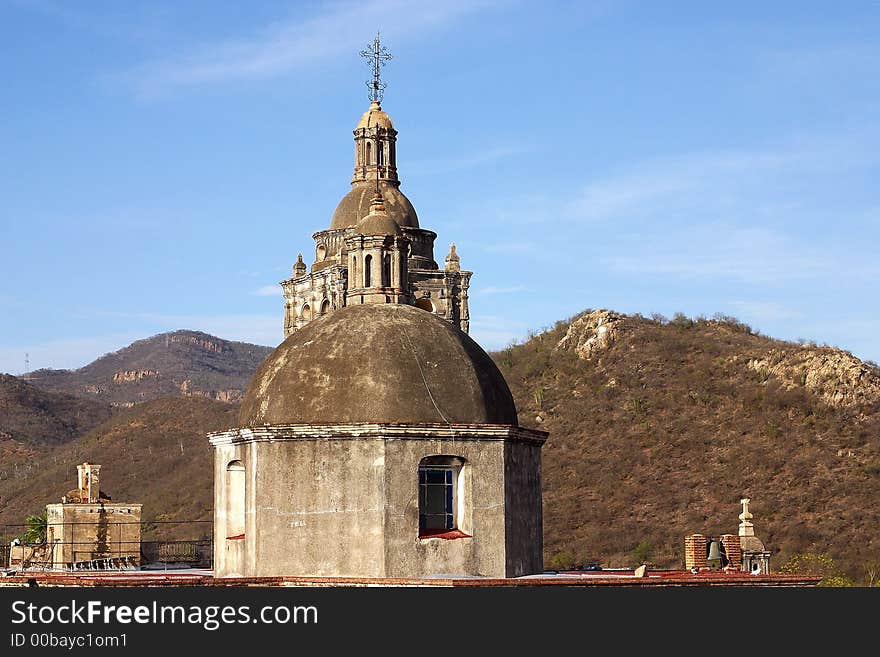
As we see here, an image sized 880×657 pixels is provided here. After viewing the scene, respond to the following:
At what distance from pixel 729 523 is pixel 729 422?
40.0ft

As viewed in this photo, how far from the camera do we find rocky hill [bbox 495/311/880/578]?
204ft

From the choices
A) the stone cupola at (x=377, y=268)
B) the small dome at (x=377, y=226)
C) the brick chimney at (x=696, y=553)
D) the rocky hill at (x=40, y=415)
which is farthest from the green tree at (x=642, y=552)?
the rocky hill at (x=40, y=415)

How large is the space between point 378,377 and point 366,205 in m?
35.8

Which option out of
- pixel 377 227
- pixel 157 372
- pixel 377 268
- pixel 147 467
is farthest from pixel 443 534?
pixel 157 372

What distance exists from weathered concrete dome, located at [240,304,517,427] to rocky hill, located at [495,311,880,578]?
32.2 metres

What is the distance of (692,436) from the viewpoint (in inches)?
2847

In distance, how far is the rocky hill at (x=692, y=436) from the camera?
62281 millimetres

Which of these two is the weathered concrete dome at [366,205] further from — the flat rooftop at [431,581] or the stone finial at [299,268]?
the flat rooftop at [431,581]

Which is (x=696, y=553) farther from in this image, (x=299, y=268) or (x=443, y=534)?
(x=299, y=268)

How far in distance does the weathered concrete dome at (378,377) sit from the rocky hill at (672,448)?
3140cm

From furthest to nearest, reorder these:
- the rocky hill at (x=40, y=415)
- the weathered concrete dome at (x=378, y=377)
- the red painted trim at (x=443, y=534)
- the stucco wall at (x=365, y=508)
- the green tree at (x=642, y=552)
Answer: the rocky hill at (x=40, y=415)
the green tree at (x=642, y=552)
the weathered concrete dome at (x=378, y=377)
the red painted trim at (x=443, y=534)
the stucco wall at (x=365, y=508)

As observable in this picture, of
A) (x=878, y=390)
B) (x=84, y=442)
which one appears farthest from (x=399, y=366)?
(x=84, y=442)

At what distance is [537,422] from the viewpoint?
7706 centimetres

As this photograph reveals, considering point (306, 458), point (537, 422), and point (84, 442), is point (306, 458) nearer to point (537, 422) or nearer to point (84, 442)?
point (537, 422)
